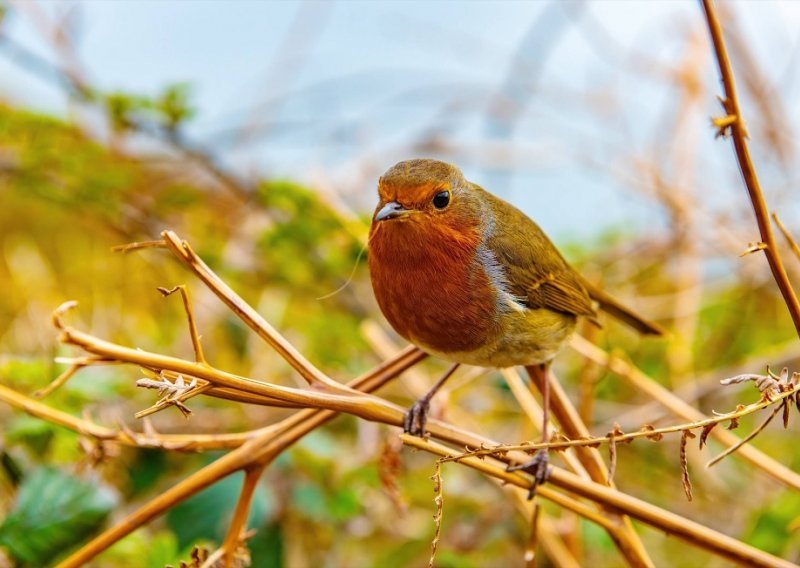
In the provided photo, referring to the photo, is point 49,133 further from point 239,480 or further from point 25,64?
point 239,480

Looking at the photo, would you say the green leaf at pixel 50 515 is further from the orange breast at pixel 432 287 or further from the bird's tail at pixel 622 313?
the bird's tail at pixel 622 313

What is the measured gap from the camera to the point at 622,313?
8.55 ft

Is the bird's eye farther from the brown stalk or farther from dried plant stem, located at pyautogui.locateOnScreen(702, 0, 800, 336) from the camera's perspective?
dried plant stem, located at pyautogui.locateOnScreen(702, 0, 800, 336)

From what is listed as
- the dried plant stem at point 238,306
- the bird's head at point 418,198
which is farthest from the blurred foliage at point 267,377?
the dried plant stem at point 238,306

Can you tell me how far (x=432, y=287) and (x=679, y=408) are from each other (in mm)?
656

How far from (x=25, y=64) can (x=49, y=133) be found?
0.83ft

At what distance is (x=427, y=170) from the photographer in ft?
6.51

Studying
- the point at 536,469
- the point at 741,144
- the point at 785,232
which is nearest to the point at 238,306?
the point at 536,469

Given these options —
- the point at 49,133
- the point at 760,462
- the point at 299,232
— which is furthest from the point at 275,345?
the point at 49,133

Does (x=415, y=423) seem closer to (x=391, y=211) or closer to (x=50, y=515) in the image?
(x=391, y=211)

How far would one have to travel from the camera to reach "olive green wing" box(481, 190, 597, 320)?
2.16m

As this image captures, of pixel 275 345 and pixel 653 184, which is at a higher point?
pixel 653 184

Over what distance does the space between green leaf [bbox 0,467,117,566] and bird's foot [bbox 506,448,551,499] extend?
0.95 metres

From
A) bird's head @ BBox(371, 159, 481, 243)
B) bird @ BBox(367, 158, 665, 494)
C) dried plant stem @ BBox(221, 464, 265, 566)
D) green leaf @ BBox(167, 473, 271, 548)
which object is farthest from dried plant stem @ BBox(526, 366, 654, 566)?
green leaf @ BBox(167, 473, 271, 548)
